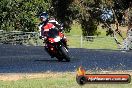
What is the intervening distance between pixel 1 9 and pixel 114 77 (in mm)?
42350

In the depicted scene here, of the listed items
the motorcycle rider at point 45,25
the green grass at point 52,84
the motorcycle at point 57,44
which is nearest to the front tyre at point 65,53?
the motorcycle at point 57,44

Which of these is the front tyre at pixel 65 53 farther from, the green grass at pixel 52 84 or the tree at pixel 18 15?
the tree at pixel 18 15

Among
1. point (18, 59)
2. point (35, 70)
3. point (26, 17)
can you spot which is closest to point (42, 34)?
point (18, 59)


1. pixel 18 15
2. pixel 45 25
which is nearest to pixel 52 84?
pixel 45 25

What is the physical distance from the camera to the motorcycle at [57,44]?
1822cm

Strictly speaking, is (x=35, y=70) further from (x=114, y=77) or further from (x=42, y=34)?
(x=114, y=77)

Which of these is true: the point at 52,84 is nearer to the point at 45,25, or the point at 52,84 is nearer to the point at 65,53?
the point at 45,25

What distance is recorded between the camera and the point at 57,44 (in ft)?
60.2

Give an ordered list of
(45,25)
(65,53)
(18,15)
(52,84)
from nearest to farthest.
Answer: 1. (52,84)
2. (45,25)
3. (65,53)
4. (18,15)

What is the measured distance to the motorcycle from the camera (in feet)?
59.8

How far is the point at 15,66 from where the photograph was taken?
16.4 m

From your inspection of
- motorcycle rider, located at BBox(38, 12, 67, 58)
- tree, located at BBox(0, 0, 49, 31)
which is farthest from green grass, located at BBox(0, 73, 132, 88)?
tree, located at BBox(0, 0, 49, 31)

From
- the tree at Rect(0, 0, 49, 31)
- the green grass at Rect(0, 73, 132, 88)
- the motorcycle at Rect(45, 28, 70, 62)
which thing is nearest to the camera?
the green grass at Rect(0, 73, 132, 88)

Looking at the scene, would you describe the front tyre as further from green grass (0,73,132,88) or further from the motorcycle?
green grass (0,73,132,88)
